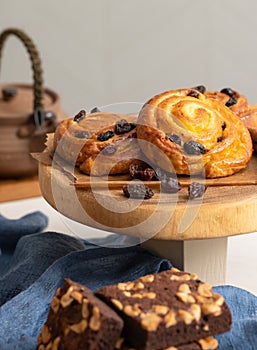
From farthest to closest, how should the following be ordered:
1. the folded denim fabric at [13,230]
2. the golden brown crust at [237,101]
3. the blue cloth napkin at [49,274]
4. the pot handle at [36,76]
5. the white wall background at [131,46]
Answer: the white wall background at [131,46] < the pot handle at [36,76] < the folded denim fabric at [13,230] < the golden brown crust at [237,101] < the blue cloth napkin at [49,274]

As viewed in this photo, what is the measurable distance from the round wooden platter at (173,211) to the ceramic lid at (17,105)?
106cm

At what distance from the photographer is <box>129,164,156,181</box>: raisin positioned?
1523 mm

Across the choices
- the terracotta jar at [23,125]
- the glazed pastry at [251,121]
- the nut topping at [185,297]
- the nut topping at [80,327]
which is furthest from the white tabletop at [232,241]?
the nut topping at [80,327]

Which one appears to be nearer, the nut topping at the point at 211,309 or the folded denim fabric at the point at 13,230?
the nut topping at the point at 211,309

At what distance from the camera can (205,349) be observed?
121 centimetres

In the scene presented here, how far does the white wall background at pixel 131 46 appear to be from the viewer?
3.52 metres

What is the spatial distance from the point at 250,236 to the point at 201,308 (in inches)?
33.7

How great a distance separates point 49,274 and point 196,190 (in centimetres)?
38

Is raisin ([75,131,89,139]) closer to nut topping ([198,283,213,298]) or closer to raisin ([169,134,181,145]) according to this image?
raisin ([169,134,181,145])

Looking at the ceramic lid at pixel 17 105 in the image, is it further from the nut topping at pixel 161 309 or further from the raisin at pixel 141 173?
the nut topping at pixel 161 309

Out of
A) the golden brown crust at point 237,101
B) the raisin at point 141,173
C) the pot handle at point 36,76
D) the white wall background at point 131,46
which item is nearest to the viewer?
the raisin at point 141,173

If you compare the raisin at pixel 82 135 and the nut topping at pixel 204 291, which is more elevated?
the raisin at pixel 82 135

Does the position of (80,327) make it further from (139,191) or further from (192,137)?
(192,137)

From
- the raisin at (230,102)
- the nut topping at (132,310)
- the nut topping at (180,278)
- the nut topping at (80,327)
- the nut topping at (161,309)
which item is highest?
the raisin at (230,102)
